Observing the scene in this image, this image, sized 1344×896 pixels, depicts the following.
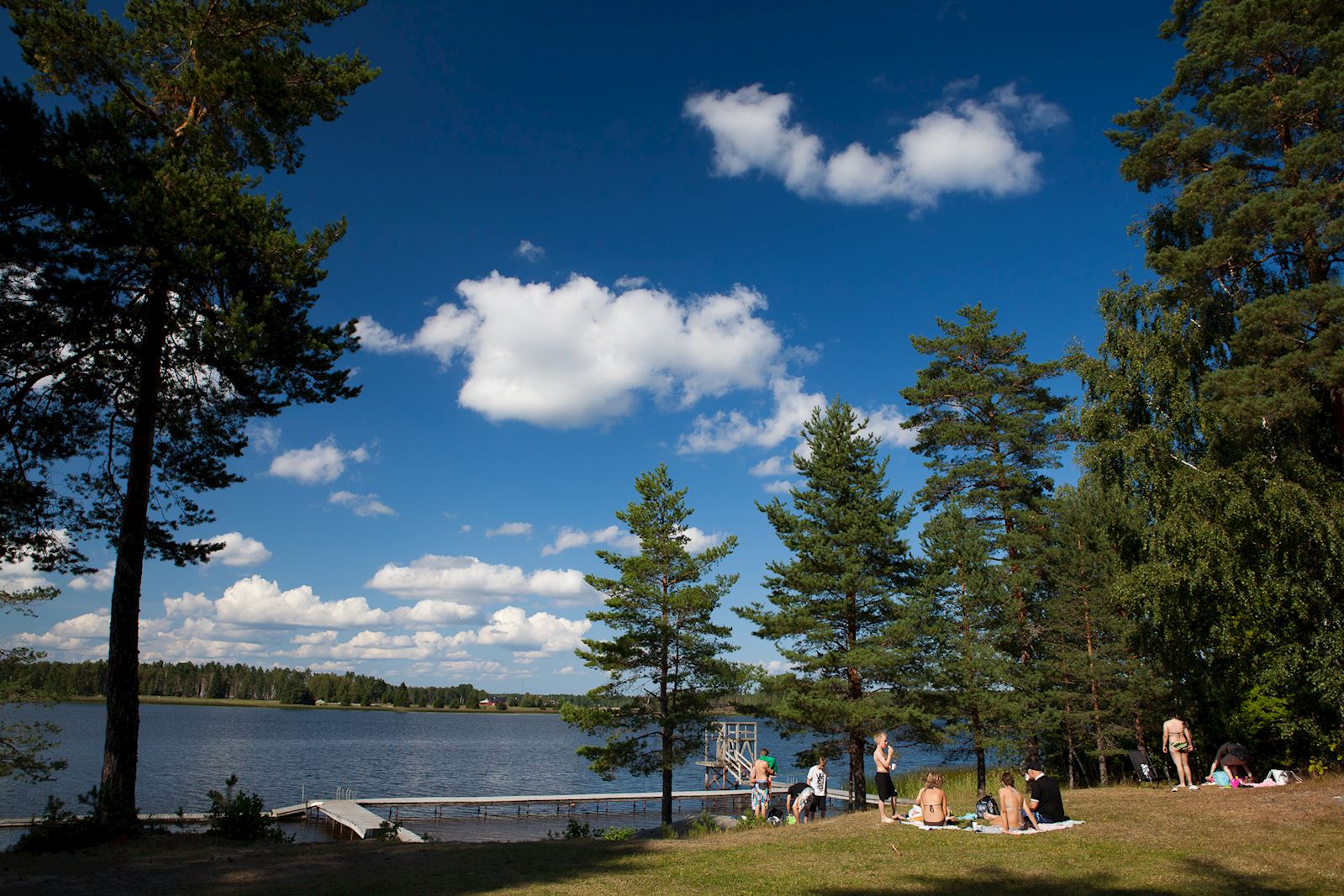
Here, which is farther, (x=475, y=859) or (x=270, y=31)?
(x=270, y=31)

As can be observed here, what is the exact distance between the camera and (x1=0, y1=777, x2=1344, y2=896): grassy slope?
341 inches

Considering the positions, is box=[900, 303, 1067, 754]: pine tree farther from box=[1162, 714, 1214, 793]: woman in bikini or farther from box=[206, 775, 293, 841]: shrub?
box=[206, 775, 293, 841]: shrub

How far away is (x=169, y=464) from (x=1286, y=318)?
860 inches

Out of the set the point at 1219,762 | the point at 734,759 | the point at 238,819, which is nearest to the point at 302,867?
the point at 238,819

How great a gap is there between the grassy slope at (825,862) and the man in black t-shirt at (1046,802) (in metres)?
0.49

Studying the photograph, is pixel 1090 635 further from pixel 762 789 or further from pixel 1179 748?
pixel 762 789

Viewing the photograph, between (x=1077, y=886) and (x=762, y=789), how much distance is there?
38.1 ft

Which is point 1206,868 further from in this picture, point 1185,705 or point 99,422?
point 99,422

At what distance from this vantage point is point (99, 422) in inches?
555

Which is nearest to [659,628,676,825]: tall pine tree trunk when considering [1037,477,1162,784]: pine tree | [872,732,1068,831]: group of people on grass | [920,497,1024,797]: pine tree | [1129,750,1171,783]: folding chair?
[920,497,1024,797]: pine tree

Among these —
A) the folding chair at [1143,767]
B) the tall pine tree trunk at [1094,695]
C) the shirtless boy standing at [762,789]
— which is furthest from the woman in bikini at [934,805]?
the tall pine tree trunk at [1094,695]

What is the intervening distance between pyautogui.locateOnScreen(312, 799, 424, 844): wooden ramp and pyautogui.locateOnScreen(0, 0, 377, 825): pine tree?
11.9 metres

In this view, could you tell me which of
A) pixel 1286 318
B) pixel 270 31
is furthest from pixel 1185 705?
pixel 270 31

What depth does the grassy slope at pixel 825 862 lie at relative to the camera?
341 inches
